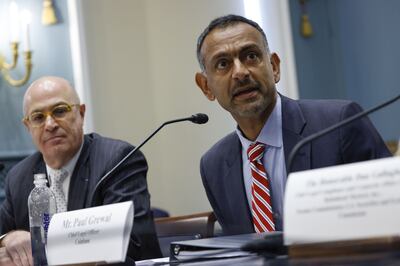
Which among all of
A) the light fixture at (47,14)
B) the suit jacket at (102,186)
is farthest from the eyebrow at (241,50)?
the light fixture at (47,14)

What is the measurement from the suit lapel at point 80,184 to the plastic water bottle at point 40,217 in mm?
549

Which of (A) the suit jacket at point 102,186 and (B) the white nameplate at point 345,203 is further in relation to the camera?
(A) the suit jacket at point 102,186

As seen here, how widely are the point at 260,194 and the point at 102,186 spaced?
2.40ft

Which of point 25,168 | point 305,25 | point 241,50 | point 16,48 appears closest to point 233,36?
point 241,50

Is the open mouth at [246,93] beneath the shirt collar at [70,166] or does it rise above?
above

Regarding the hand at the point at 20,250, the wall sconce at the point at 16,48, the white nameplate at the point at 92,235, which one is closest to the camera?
the white nameplate at the point at 92,235

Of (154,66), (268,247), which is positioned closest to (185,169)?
(154,66)

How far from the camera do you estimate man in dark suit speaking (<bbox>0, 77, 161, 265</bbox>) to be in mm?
2732

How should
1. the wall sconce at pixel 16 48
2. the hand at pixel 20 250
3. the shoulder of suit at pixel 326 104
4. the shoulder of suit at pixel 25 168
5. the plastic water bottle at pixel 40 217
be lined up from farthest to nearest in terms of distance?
the wall sconce at pixel 16 48, the shoulder of suit at pixel 25 168, the shoulder of suit at pixel 326 104, the hand at pixel 20 250, the plastic water bottle at pixel 40 217

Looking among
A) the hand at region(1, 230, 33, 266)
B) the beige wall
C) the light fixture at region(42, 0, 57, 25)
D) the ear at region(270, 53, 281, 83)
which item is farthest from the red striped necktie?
the light fixture at region(42, 0, 57, 25)

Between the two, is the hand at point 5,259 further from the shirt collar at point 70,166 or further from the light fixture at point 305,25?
the light fixture at point 305,25

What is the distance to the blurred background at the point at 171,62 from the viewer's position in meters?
4.32

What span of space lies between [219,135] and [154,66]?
758 mm

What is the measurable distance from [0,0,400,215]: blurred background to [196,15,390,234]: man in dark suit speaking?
1937 mm
